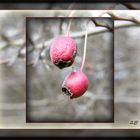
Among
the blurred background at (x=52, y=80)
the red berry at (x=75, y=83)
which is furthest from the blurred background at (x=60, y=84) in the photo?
the red berry at (x=75, y=83)

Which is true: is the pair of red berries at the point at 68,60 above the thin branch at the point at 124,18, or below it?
below

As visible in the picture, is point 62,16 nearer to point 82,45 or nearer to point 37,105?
point 82,45

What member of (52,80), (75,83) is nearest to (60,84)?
(52,80)

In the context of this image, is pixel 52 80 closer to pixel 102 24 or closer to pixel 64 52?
pixel 102 24

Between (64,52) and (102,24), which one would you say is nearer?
(64,52)

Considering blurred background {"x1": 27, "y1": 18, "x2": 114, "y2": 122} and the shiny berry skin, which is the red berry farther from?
blurred background {"x1": 27, "y1": 18, "x2": 114, "y2": 122}

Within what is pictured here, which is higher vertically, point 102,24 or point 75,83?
point 102,24

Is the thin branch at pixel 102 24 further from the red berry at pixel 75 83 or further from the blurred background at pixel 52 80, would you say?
the red berry at pixel 75 83

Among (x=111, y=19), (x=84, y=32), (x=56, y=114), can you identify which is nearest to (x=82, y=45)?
(x=84, y=32)
